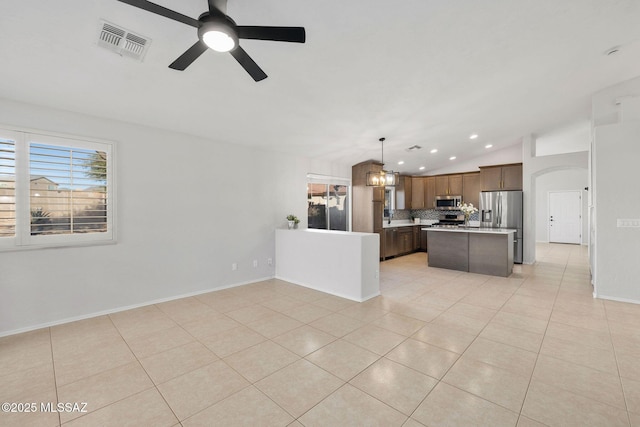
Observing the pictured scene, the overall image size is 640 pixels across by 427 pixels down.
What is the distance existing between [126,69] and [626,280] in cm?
691

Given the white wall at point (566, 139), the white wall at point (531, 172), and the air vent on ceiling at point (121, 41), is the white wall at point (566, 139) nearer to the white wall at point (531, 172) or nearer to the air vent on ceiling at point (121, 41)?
the white wall at point (531, 172)

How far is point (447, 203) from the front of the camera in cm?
831

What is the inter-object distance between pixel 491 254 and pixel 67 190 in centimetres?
703

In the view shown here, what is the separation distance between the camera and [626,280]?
3.97 meters

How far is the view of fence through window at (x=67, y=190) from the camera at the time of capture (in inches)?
126

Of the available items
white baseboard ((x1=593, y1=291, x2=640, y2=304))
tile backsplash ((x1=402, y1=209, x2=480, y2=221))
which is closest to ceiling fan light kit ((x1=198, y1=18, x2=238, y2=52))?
white baseboard ((x1=593, y1=291, x2=640, y2=304))

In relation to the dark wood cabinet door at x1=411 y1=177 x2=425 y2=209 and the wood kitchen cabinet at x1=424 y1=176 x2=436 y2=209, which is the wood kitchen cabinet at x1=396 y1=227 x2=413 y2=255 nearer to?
the dark wood cabinet door at x1=411 y1=177 x2=425 y2=209

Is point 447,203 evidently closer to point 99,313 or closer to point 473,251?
point 473,251

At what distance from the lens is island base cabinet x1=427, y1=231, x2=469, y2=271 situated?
5.90 meters

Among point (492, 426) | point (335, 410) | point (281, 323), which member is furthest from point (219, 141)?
point (492, 426)

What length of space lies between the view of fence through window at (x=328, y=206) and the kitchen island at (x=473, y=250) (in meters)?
2.21

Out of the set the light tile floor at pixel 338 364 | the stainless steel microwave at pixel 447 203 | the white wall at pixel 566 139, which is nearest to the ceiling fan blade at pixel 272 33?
the light tile floor at pixel 338 364

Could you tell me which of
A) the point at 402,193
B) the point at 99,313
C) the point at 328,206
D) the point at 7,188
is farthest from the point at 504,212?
the point at 7,188

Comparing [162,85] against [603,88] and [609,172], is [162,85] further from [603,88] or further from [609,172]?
[603,88]
